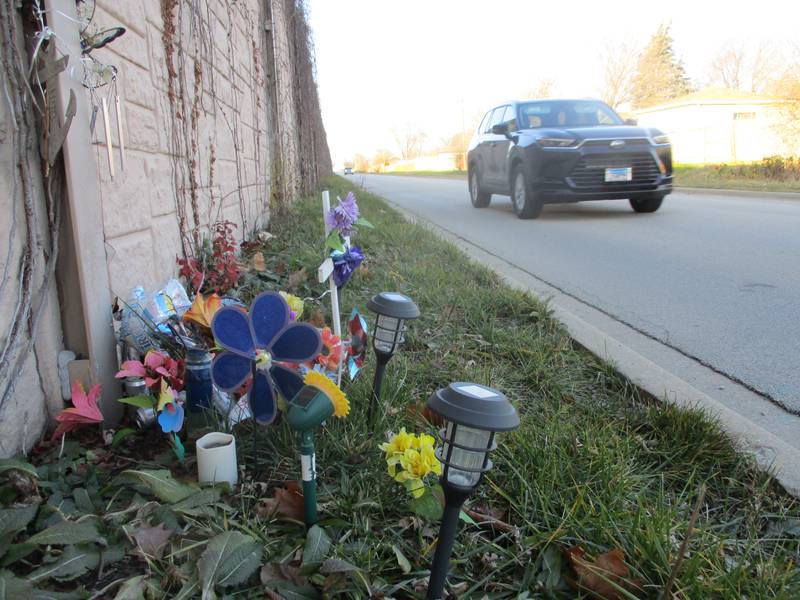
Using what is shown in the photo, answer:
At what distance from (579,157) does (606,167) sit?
0.36m

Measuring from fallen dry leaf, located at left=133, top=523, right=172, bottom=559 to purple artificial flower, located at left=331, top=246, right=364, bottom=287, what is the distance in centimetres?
92

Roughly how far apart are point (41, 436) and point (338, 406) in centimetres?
92

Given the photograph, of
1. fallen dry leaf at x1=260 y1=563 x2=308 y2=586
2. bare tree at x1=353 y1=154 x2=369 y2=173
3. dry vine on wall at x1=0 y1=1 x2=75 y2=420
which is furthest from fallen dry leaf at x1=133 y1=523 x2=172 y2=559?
bare tree at x1=353 y1=154 x2=369 y2=173

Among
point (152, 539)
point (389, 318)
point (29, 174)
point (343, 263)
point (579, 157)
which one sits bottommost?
point (152, 539)

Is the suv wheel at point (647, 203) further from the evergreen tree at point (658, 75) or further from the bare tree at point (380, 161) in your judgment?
the bare tree at point (380, 161)

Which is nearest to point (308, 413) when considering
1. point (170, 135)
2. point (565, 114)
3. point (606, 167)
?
point (170, 135)

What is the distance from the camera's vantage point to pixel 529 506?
1.52 m

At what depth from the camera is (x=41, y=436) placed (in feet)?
5.54

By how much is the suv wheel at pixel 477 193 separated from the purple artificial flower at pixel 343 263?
862cm

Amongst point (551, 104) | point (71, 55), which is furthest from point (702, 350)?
point (551, 104)

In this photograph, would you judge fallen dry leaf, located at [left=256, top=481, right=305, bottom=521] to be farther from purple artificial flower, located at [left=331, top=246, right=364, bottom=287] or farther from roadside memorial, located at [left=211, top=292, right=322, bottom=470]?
purple artificial flower, located at [left=331, top=246, right=364, bottom=287]

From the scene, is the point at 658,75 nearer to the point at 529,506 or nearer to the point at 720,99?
the point at 720,99

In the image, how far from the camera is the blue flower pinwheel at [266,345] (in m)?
1.56

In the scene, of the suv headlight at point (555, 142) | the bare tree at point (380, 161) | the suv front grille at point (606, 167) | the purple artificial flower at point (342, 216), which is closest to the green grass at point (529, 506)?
the purple artificial flower at point (342, 216)
